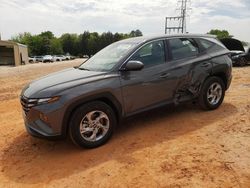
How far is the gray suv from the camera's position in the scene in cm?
468

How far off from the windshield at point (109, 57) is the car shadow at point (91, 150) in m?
1.04

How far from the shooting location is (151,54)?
5.77 meters

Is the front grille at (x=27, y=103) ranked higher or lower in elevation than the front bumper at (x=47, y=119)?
higher

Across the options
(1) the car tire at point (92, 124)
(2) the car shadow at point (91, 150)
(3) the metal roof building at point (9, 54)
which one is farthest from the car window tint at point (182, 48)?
(3) the metal roof building at point (9, 54)

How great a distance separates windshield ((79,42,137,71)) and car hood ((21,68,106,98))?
256 millimetres

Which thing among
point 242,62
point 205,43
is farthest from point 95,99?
point 242,62

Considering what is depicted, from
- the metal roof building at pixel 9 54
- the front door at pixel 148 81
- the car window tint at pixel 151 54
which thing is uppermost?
the car window tint at pixel 151 54

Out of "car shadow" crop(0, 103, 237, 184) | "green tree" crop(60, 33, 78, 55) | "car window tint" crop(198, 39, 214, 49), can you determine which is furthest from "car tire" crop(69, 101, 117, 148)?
"green tree" crop(60, 33, 78, 55)

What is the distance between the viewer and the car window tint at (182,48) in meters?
6.05

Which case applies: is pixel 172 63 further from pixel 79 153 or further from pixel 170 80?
pixel 79 153

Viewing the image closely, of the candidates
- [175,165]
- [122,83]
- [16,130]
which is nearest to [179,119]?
[122,83]

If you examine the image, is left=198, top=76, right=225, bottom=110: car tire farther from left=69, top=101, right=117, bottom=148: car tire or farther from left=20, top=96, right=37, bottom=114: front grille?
left=20, top=96, right=37, bottom=114: front grille

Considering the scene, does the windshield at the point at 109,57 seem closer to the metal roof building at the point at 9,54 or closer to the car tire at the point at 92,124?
the car tire at the point at 92,124

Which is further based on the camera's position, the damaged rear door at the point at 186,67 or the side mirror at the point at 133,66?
the damaged rear door at the point at 186,67
